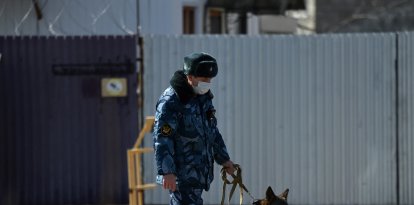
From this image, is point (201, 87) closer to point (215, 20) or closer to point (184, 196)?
point (184, 196)

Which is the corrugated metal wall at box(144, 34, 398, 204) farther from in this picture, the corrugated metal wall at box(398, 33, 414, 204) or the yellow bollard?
the yellow bollard

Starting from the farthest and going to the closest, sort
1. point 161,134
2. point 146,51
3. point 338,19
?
point 338,19 < point 146,51 < point 161,134

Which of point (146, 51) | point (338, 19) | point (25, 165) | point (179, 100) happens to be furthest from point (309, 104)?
point (338, 19)

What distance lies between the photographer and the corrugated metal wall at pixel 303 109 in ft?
33.7

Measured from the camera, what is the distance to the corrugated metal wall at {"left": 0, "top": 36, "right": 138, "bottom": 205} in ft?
33.7

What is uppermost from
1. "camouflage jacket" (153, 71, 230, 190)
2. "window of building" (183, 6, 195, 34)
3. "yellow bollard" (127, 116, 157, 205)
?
"window of building" (183, 6, 195, 34)

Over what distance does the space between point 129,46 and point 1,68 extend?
1.54 metres

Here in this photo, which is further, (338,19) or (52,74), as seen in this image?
(338,19)

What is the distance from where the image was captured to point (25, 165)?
10.4 m

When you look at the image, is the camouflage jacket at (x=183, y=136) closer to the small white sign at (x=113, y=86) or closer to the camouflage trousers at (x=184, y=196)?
the camouflage trousers at (x=184, y=196)

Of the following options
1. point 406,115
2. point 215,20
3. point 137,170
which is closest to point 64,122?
point 137,170

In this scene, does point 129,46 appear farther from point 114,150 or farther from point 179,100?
point 179,100

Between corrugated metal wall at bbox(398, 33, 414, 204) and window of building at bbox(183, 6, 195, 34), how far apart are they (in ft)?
17.0

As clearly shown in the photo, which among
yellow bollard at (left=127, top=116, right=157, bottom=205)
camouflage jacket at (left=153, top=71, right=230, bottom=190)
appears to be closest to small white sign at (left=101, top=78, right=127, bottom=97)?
yellow bollard at (left=127, top=116, right=157, bottom=205)
